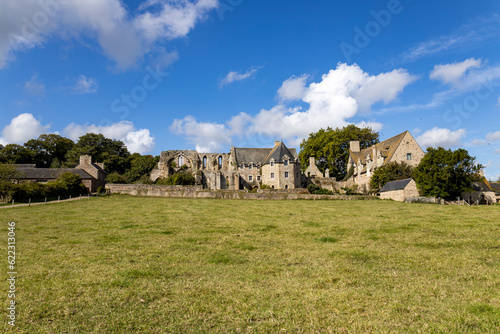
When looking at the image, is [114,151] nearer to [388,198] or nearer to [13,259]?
[388,198]

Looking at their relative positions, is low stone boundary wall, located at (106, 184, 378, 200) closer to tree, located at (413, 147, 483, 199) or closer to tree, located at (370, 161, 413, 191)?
tree, located at (413, 147, 483, 199)

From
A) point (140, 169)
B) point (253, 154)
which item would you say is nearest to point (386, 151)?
point (253, 154)

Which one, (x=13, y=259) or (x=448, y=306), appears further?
(x=13, y=259)

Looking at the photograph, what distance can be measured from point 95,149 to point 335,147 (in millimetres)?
55154

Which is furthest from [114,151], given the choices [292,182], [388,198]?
[388,198]

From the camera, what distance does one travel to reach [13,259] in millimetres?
6637

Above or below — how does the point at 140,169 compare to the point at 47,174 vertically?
above

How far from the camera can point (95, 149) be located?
71125 millimetres

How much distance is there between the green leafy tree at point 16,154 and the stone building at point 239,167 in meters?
31.1

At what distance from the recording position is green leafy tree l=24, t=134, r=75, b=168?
70750mm

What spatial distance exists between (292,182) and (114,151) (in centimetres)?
5126

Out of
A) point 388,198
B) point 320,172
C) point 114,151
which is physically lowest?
point 388,198

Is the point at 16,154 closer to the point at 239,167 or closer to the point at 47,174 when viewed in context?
the point at 47,174

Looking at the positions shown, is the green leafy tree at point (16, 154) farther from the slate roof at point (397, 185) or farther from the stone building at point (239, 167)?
the slate roof at point (397, 185)
